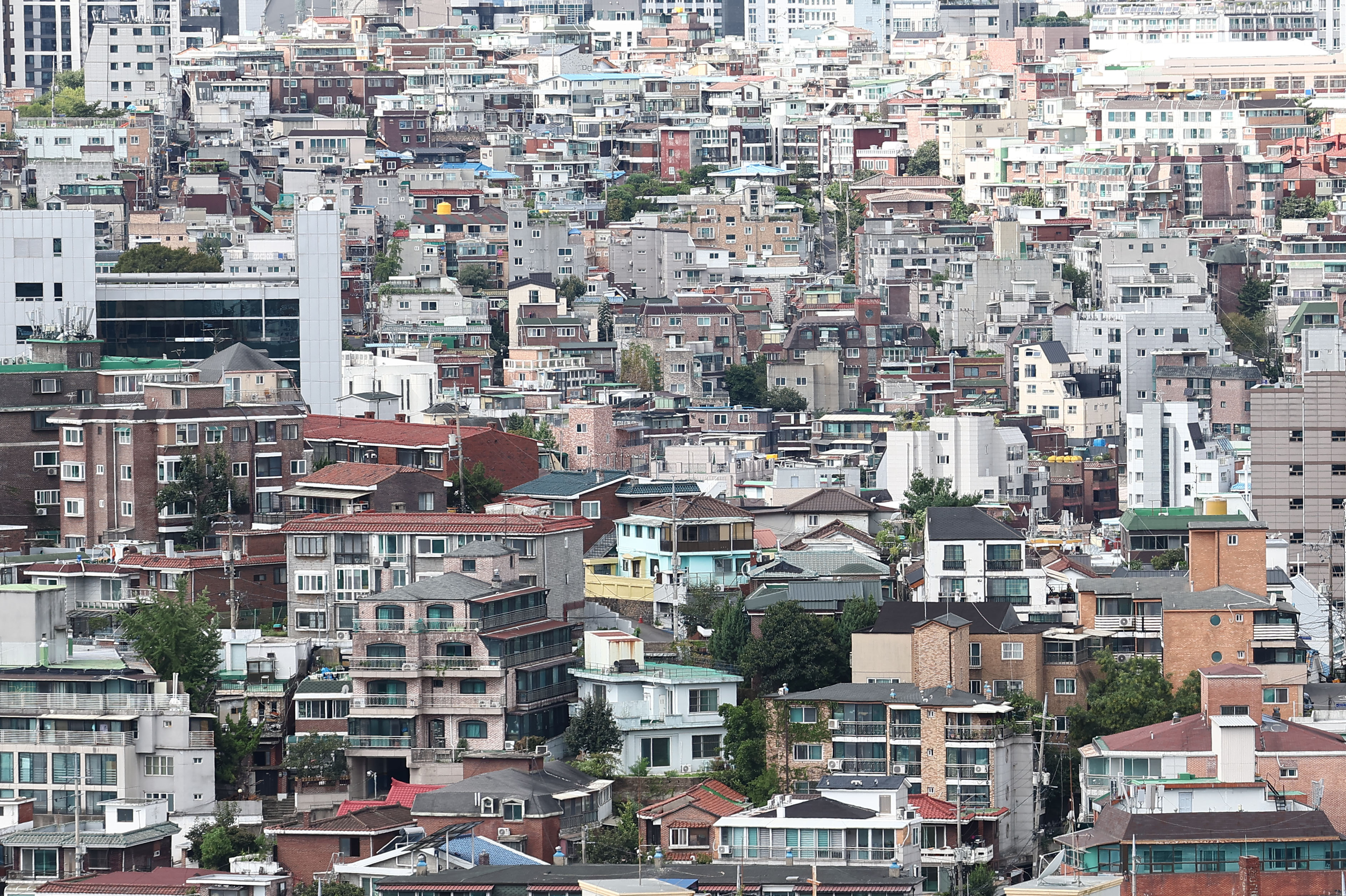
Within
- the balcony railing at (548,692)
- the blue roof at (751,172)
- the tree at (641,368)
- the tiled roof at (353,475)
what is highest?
the blue roof at (751,172)

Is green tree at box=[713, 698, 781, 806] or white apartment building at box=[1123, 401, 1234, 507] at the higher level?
white apartment building at box=[1123, 401, 1234, 507]

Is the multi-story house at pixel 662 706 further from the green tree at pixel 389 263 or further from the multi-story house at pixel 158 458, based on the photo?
the green tree at pixel 389 263

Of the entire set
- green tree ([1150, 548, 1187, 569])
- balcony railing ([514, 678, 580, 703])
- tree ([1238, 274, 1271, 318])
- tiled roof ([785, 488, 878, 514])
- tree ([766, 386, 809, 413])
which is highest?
tree ([1238, 274, 1271, 318])

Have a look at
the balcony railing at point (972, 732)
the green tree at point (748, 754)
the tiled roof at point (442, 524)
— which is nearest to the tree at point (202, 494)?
the tiled roof at point (442, 524)

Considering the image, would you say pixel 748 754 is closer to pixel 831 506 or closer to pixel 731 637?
pixel 731 637

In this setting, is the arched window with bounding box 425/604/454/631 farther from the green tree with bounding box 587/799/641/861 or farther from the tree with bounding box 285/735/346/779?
the green tree with bounding box 587/799/641/861

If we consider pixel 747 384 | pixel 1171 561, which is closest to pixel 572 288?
pixel 747 384

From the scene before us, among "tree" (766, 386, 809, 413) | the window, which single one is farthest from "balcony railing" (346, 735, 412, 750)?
"tree" (766, 386, 809, 413)
